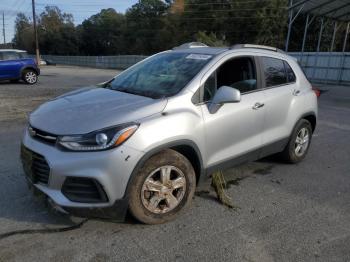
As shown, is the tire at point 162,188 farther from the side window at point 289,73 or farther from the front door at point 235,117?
the side window at point 289,73

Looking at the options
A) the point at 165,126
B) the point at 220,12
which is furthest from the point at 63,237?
the point at 220,12

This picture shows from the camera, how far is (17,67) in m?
16.3

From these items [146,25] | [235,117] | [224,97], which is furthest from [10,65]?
[146,25]

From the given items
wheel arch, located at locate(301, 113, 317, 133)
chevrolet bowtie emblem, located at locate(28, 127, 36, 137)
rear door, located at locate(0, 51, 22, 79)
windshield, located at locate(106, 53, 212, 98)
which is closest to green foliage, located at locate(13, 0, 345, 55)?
rear door, located at locate(0, 51, 22, 79)

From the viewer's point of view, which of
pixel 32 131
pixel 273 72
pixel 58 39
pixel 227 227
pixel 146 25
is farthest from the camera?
pixel 58 39

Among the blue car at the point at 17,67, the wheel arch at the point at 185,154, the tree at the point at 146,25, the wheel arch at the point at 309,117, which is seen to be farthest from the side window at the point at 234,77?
the tree at the point at 146,25

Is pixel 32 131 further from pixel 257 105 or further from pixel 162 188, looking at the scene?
pixel 257 105

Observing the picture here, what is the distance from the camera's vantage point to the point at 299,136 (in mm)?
5320

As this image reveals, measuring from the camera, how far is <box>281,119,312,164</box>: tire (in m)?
5.11

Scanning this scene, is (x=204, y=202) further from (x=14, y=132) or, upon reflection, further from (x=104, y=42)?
(x=104, y=42)

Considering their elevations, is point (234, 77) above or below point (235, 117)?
above

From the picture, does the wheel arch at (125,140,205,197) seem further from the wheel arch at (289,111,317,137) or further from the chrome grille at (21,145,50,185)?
the wheel arch at (289,111,317,137)

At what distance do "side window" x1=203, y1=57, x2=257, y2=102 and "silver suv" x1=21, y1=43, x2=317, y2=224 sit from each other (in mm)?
12

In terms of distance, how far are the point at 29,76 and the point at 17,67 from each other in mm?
773
